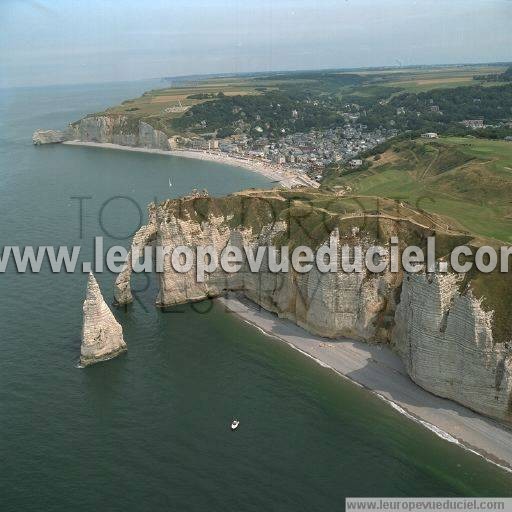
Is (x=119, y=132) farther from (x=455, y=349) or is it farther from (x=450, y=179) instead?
(x=455, y=349)

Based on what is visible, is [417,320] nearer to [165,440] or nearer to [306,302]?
[306,302]

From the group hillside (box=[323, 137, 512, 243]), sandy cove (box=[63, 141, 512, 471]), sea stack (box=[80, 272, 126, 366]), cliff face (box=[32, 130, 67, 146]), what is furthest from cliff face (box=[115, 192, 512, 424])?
cliff face (box=[32, 130, 67, 146])

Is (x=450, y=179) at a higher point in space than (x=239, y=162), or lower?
lower

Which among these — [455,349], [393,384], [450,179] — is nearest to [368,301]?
[393,384]

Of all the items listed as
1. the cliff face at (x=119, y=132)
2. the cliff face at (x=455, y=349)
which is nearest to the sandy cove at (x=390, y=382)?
the cliff face at (x=455, y=349)

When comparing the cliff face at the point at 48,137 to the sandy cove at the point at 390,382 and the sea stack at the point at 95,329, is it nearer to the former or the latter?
the sandy cove at the point at 390,382

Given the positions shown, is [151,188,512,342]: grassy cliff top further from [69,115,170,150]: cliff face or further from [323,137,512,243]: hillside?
[69,115,170,150]: cliff face
